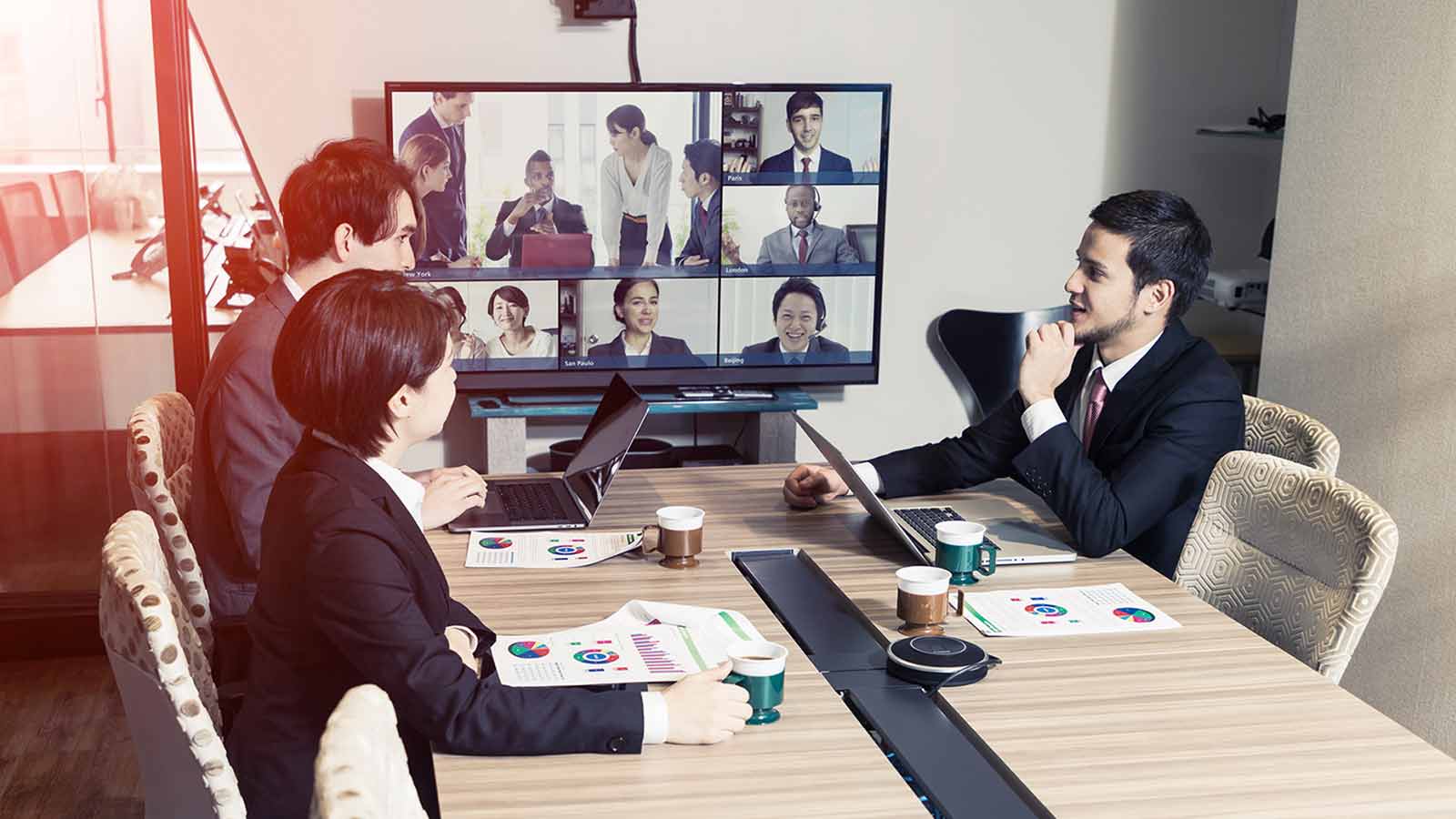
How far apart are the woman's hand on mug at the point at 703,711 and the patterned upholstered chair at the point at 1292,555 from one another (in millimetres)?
954

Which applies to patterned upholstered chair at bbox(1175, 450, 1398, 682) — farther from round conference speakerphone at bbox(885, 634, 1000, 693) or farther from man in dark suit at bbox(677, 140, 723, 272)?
man in dark suit at bbox(677, 140, 723, 272)

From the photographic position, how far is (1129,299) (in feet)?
9.27

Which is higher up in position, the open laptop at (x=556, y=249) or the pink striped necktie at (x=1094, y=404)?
the open laptop at (x=556, y=249)

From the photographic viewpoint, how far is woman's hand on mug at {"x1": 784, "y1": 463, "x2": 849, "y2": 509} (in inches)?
109

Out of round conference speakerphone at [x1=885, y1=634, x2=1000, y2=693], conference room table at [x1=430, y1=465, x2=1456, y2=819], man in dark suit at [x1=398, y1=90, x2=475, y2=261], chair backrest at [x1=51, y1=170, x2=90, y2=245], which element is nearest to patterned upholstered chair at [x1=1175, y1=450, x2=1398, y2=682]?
conference room table at [x1=430, y1=465, x2=1456, y2=819]

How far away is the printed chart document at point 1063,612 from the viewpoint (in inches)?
85.0

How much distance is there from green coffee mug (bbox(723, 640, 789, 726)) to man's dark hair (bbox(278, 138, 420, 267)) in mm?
1226

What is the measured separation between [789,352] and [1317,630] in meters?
2.16

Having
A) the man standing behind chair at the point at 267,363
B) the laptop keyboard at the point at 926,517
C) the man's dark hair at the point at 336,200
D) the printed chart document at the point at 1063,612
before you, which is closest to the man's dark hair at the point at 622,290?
the man standing behind chair at the point at 267,363

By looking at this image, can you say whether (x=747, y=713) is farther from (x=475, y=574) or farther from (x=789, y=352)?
(x=789, y=352)

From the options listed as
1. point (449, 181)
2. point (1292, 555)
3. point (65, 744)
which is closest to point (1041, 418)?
point (1292, 555)

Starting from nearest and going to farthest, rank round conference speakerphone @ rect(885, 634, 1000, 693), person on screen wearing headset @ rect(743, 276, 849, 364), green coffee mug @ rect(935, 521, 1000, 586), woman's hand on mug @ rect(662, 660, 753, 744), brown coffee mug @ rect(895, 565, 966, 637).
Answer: woman's hand on mug @ rect(662, 660, 753, 744) < round conference speakerphone @ rect(885, 634, 1000, 693) < brown coffee mug @ rect(895, 565, 966, 637) < green coffee mug @ rect(935, 521, 1000, 586) < person on screen wearing headset @ rect(743, 276, 849, 364)

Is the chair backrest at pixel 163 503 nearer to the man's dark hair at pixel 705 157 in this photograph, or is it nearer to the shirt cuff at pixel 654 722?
the shirt cuff at pixel 654 722

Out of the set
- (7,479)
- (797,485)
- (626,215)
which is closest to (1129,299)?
(797,485)
